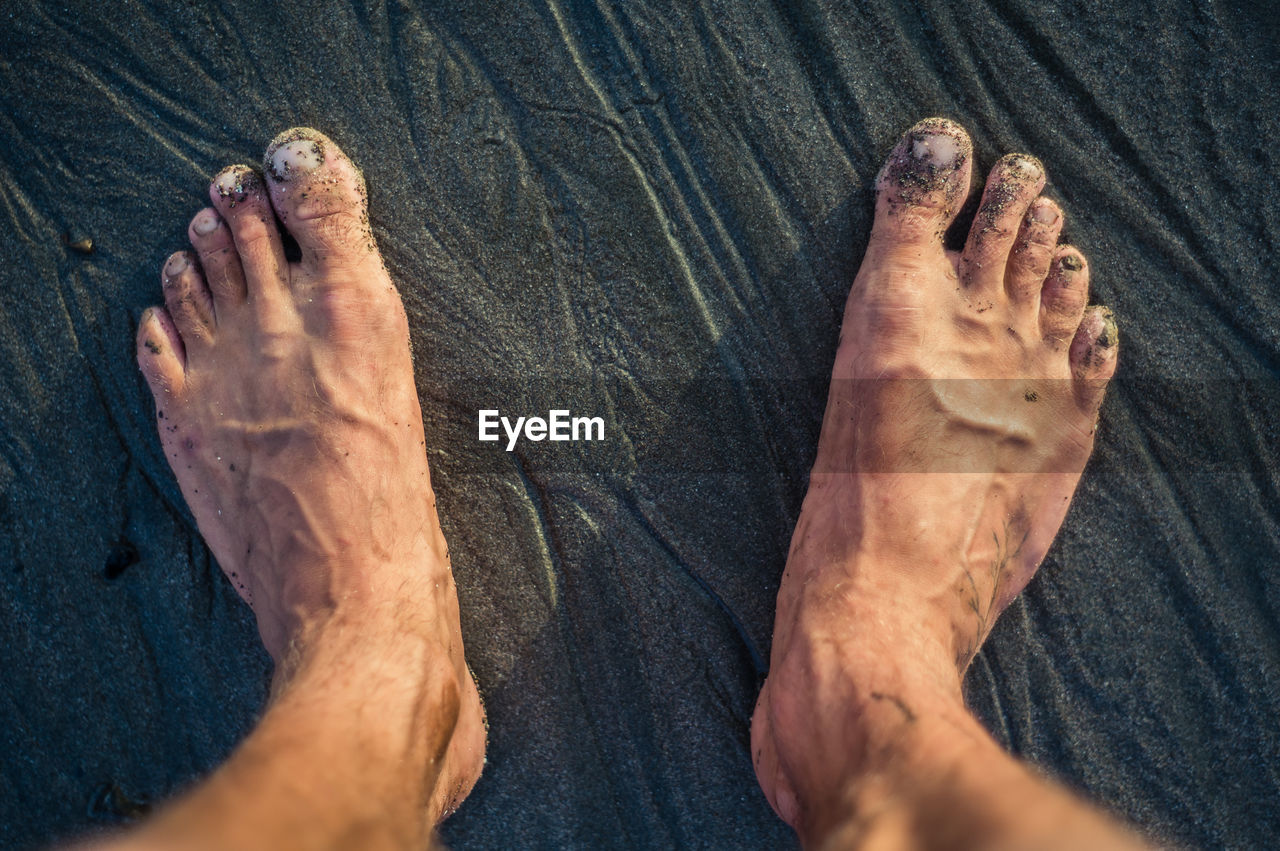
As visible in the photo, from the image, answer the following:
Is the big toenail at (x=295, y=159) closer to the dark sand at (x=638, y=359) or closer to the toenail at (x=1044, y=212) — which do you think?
the dark sand at (x=638, y=359)

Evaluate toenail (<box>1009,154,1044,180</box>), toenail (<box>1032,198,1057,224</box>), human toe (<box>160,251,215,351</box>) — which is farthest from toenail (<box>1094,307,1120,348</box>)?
human toe (<box>160,251,215,351</box>)

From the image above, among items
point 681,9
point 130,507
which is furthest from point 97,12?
point 681,9

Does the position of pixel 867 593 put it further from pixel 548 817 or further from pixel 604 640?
pixel 548 817

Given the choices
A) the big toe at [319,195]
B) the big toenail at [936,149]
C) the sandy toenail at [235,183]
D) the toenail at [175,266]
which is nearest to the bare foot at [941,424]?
the big toenail at [936,149]

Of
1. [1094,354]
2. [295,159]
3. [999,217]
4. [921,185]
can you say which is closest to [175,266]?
[295,159]

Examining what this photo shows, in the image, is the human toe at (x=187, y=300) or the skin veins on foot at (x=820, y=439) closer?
the skin veins on foot at (x=820, y=439)

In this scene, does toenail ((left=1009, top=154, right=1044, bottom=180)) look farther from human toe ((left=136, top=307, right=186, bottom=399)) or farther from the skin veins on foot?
human toe ((left=136, top=307, right=186, bottom=399))

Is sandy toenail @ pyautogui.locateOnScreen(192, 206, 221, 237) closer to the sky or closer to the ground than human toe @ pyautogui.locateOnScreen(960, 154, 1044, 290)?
closer to the sky
